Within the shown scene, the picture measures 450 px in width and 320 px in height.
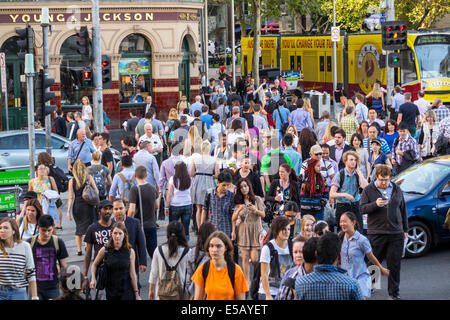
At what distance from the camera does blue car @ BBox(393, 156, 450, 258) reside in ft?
44.3

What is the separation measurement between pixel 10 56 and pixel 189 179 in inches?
767

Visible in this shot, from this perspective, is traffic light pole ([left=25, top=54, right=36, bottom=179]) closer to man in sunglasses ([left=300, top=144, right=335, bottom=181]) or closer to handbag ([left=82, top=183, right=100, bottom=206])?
handbag ([left=82, top=183, right=100, bottom=206])

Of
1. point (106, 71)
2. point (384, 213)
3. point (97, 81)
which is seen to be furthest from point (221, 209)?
point (106, 71)

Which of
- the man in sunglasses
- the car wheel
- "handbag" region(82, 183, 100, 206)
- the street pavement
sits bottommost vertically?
the street pavement

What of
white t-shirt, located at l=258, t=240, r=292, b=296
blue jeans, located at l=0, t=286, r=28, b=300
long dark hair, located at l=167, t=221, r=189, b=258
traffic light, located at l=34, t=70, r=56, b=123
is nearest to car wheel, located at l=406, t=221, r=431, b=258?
white t-shirt, located at l=258, t=240, r=292, b=296

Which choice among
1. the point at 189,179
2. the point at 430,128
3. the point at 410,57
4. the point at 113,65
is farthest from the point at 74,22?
the point at 189,179

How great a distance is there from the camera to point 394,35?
25.0m

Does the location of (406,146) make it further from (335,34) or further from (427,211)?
(335,34)

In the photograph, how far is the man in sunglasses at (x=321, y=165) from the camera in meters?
13.0

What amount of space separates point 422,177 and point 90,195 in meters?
5.32

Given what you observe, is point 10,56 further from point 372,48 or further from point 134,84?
point 372,48

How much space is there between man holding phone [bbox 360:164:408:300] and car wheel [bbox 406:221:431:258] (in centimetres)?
231

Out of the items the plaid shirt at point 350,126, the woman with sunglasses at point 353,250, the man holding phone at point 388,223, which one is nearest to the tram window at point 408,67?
the plaid shirt at point 350,126

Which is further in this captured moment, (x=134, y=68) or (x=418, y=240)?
(x=134, y=68)
